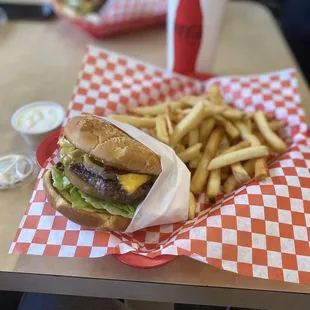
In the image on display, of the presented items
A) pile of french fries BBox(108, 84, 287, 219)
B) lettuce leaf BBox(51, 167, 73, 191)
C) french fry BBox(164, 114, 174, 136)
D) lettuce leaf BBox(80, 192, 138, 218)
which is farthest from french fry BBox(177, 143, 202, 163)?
lettuce leaf BBox(51, 167, 73, 191)

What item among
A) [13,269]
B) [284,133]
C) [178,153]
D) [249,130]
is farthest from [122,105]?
[13,269]

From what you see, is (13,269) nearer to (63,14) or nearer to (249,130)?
(249,130)

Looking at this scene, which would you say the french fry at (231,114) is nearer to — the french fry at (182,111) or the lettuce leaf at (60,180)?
the french fry at (182,111)

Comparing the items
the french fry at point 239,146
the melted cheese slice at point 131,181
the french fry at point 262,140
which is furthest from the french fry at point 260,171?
the melted cheese slice at point 131,181

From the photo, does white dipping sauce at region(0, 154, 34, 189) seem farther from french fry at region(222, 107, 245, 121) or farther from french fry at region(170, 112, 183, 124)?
french fry at region(222, 107, 245, 121)

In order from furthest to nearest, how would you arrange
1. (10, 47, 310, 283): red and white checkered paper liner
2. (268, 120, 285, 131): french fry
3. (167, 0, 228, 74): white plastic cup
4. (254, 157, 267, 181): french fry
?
1. (167, 0, 228, 74): white plastic cup
2. (268, 120, 285, 131): french fry
3. (254, 157, 267, 181): french fry
4. (10, 47, 310, 283): red and white checkered paper liner
